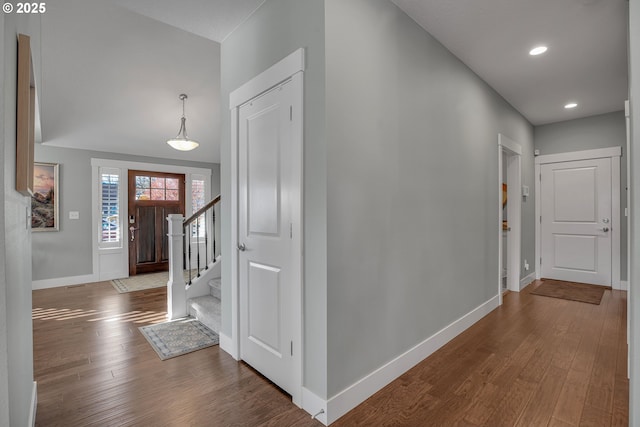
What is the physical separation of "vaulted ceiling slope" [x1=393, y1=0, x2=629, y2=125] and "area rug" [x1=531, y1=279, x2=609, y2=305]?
107 inches

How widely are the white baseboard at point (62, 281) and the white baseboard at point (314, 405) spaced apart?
541cm

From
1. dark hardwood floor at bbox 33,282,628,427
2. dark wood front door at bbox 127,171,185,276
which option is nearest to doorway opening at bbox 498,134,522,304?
dark hardwood floor at bbox 33,282,628,427

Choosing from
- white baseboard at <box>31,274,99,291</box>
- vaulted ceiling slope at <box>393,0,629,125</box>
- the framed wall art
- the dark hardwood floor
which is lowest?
the dark hardwood floor

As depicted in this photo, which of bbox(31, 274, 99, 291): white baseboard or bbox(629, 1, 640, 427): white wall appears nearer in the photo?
bbox(629, 1, 640, 427): white wall

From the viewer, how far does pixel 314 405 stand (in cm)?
180

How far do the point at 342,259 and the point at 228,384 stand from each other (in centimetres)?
127

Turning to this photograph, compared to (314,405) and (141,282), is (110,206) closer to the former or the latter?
(141,282)

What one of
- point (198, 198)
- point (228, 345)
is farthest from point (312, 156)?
point (198, 198)

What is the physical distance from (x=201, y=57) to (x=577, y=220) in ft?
20.0

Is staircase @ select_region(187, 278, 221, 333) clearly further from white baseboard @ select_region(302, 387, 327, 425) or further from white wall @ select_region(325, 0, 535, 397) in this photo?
white wall @ select_region(325, 0, 535, 397)

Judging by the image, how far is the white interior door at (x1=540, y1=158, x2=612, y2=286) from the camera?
4.63 metres

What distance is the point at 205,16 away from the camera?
7.61 ft

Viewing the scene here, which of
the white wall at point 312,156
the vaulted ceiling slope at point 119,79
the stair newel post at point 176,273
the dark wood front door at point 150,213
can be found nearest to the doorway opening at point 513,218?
the white wall at point 312,156

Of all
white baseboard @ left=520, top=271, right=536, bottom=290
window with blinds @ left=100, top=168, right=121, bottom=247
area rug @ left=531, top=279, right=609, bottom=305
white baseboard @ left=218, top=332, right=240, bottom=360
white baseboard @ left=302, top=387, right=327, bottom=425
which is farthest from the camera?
window with blinds @ left=100, top=168, right=121, bottom=247
